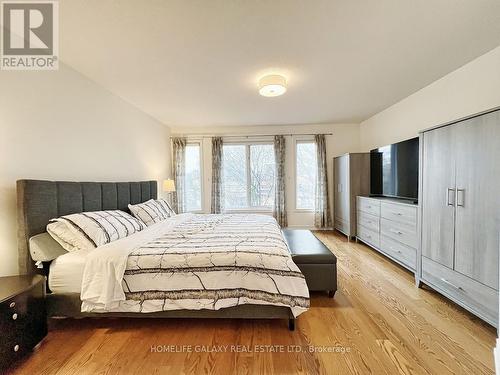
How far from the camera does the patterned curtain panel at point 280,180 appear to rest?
5.07 meters

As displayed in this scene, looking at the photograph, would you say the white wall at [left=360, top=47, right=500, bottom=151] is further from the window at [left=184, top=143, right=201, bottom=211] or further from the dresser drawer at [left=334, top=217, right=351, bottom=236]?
the window at [left=184, top=143, right=201, bottom=211]

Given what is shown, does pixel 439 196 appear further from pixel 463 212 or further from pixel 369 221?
pixel 369 221

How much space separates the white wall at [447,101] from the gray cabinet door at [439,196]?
2.21 feet

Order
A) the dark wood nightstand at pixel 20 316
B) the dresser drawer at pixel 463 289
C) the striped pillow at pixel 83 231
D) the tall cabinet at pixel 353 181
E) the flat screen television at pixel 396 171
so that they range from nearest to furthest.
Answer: the dark wood nightstand at pixel 20 316, the dresser drawer at pixel 463 289, the striped pillow at pixel 83 231, the flat screen television at pixel 396 171, the tall cabinet at pixel 353 181

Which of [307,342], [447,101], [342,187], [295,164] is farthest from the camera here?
[295,164]

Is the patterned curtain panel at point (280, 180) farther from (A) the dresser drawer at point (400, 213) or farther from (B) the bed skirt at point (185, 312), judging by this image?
(B) the bed skirt at point (185, 312)

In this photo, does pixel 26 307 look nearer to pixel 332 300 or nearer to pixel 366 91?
pixel 332 300

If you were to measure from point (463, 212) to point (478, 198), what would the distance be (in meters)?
0.18

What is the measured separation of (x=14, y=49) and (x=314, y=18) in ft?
8.12

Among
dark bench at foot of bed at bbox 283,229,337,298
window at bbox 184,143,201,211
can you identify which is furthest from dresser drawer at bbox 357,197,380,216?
window at bbox 184,143,201,211

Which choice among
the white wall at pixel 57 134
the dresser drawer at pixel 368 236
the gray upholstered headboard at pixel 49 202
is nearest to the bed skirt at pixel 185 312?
the gray upholstered headboard at pixel 49 202

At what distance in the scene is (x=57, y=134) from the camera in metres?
2.24

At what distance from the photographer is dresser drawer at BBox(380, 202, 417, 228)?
273 centimetres

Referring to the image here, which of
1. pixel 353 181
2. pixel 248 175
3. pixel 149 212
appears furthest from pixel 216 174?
pixel 353 181
